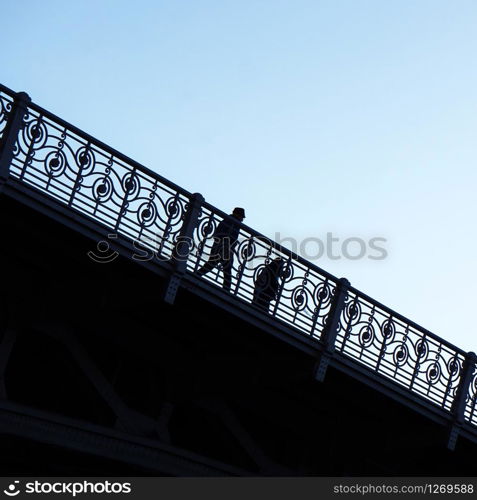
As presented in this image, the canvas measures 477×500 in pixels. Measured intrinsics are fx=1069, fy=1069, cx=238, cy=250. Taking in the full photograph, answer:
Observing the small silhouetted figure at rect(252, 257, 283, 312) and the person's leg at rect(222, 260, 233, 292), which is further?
the small silhouetted figure at rect(252, 257, 283, 312)

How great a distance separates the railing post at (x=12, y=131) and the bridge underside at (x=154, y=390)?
18.6 inches

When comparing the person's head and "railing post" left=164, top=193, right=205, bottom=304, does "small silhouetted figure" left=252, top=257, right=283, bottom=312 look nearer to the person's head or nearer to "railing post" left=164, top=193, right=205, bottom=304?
the person's head

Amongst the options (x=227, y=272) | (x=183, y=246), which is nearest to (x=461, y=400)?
(x=227, y=272)

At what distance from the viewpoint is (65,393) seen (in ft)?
57.9

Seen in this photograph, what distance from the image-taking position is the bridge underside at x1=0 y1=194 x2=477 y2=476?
1538 centimetres

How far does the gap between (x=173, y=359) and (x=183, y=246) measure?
10.3 ft

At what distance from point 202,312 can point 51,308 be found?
2.28 meters

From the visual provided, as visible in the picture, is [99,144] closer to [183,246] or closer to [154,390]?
[183,246]

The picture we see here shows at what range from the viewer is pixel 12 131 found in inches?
544

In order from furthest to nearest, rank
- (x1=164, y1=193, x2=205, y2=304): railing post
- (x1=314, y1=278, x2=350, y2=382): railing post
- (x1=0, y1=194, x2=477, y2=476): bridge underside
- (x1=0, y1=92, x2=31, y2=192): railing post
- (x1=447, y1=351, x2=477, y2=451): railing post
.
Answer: (x1=447, y1=351, x2=477, y2=451): railing post
(x1=314, y1=278, x2=350, y2=382): railing post
(x1=0, y1=194, x2=477, y2=476): bridge underside
(x1=164, y1=193, x2=205, y2=304): railing post
(x1=0, y1=92, x2=31, y2=192): railing post

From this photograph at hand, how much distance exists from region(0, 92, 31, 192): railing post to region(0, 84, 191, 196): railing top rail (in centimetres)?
12

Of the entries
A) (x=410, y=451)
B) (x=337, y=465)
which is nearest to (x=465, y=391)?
(x=410, y=451)

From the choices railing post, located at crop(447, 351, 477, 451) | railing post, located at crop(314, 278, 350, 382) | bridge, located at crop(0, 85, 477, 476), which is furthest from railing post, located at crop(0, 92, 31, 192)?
railing post, located at crop(447, 351, 477, 451)
